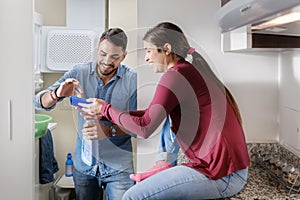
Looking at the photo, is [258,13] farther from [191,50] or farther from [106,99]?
[106,99]

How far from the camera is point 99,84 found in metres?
1.64

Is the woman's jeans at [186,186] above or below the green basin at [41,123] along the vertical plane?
below

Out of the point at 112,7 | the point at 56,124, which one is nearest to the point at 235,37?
the point at 112,7

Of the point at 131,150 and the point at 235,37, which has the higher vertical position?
the point at 235,37

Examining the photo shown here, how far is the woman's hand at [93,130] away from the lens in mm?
1625

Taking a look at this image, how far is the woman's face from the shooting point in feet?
5.10

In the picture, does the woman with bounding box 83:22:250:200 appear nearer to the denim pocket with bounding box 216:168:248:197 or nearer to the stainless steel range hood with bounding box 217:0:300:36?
the denim pocket with bounding box 216:168:248:197

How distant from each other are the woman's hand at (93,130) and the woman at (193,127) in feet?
0.31

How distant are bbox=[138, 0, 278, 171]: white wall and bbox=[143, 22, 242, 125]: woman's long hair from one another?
70 millimetres

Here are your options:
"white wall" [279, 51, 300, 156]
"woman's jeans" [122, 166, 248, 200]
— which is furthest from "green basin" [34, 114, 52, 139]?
"white wall" [279, 51, 300, 156]

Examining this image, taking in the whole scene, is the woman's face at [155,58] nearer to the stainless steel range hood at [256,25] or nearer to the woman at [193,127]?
the woman at [193,127]

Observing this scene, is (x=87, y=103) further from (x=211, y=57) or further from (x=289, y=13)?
(x=289, y=13)

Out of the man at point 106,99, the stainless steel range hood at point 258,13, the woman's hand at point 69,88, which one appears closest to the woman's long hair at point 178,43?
the man at point 106,99

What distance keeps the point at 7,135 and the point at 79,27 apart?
0.56 m
